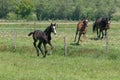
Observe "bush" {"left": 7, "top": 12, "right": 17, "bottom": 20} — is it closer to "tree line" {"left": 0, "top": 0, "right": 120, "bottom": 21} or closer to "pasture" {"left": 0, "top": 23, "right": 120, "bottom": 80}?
"tree line" {"left": 0, "top": 0, "right": 120, "bottom": 21}

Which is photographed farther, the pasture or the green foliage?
the green foliage

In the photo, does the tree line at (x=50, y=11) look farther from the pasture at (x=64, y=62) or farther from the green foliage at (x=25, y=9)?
the pasture at (x=64, y=62)

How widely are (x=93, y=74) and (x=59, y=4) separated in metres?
101

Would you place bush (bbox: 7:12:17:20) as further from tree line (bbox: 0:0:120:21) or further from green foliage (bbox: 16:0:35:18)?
green foliage (bbox: 16:0:35:18)

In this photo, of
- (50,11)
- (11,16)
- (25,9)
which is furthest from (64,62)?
(50,11)

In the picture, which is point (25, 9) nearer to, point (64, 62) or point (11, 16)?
point (11, 16)

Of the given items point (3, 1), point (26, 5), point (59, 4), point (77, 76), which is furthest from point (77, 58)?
point (59, 4)

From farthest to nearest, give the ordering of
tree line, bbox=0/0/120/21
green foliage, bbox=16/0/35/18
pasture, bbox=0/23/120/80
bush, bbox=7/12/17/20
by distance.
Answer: tree line, bbox=0/0/120/21
green foliage, bbox=16/0/35/18
bush, bbox=7/12/17/20
pasture, bbox=0/23/120/80

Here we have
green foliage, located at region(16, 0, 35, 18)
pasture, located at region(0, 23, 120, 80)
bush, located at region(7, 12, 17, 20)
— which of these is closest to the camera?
pasture, located at region(0, 23, 120, 80)

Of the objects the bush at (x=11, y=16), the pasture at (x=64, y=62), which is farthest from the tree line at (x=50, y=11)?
the pasture at (x=64, y=62)

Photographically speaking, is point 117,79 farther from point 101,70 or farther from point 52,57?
point 52,57

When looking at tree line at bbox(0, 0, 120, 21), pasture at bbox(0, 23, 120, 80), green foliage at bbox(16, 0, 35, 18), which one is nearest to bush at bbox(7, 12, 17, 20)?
tree line at bbox(0, 0, 120, 21)

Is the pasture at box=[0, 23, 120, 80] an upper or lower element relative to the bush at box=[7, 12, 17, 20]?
upper

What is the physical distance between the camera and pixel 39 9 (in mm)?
115875
